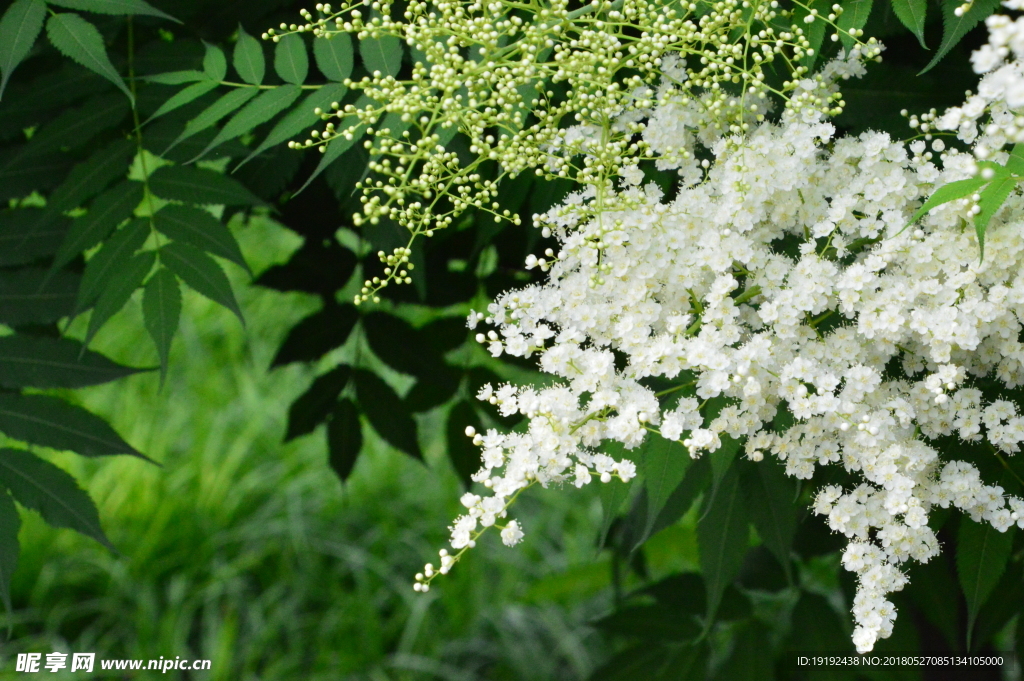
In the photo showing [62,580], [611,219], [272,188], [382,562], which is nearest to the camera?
[611,219]

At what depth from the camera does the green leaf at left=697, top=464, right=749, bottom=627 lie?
4.87ft

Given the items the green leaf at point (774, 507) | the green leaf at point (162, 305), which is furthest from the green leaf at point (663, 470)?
the green leaf at point (162, 305)

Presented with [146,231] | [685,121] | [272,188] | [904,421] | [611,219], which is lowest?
[904,421]

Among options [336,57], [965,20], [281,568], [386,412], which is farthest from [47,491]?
[281,568]

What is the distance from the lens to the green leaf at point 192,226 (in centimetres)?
165

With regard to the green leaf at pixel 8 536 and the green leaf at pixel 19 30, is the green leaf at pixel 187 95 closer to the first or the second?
the green leaf at pixel 19 30

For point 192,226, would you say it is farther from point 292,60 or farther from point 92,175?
point 292,60

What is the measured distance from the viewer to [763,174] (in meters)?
1.15

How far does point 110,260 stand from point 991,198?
4.70 ft

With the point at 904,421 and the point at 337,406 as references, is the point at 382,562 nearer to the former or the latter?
the point at 337,406

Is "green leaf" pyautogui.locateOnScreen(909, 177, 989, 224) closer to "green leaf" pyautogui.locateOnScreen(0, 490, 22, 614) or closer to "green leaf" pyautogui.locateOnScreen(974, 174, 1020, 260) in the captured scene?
"green leaf" pyautogui.locateOnScreen(974, 174, 1020, 260)

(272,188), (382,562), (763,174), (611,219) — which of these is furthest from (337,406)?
(382,562)

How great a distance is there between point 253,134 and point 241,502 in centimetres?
316

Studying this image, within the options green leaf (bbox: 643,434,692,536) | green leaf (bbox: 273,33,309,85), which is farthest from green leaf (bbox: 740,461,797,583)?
green leaf (bbox: 273,33,309,85)
